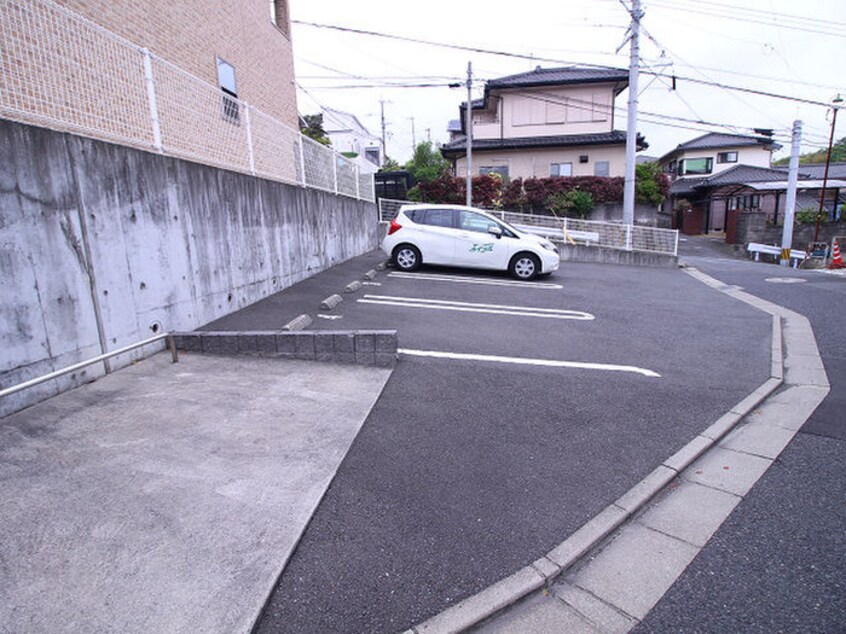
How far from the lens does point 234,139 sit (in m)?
6.56

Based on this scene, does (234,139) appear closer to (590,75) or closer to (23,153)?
(23,153)

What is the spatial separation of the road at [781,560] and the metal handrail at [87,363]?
156 inches

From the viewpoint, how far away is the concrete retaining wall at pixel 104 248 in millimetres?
3346

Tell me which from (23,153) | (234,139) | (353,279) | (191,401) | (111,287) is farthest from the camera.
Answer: (353,279)

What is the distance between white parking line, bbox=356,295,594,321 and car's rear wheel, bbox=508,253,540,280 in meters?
2.67

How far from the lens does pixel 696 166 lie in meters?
34.0

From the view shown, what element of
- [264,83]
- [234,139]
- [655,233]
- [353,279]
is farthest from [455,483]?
[655,233]

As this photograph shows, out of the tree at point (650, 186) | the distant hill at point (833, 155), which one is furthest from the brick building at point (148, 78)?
the distant hill at point (833, 155)

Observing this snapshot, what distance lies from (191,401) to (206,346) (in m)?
1.35

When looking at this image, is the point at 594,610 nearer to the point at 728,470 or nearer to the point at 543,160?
the point at 728,470

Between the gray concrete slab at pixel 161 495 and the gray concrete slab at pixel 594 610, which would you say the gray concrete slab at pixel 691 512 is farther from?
the gray concrete slab at pixel 161 495

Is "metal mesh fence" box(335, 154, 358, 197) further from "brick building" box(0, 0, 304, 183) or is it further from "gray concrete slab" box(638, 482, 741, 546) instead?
"gray concrete slab" box(638, 482, 741, 546)

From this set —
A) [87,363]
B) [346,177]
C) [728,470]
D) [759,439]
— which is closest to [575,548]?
[728,470]

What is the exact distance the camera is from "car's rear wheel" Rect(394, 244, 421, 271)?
33.5 ft
